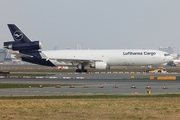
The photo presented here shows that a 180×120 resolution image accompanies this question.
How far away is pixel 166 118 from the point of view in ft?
65.1

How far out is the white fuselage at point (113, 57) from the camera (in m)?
77.2

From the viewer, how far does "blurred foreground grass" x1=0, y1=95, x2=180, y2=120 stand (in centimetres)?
2011

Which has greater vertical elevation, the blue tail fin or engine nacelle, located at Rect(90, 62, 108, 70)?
the blue tail fin

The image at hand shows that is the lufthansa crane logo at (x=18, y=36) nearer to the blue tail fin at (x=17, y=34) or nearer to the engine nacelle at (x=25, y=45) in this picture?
the blue tail fin at (x=17, y=34)

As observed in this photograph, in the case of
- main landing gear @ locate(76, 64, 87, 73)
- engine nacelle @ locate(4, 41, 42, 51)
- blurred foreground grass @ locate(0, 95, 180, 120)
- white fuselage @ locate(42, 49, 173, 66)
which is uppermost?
engine nacelle @ locate(4, 41, 42, 51)

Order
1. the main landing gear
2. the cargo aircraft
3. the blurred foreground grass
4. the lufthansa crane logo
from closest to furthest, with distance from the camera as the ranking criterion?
the blurred foreground grass, the lufthansa crane logo, the cargo aircraft, the main landing gear

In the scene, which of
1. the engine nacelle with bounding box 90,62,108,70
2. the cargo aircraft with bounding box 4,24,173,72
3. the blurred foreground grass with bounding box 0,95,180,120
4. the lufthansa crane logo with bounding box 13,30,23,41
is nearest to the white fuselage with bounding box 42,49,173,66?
the cargo aircraft with bounding box 4,24,173,72

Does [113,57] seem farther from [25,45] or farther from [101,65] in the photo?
[25,45]

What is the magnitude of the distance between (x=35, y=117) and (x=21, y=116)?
2.58 feet

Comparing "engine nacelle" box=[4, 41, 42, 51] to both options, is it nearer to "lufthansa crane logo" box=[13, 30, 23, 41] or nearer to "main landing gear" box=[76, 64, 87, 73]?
"lufthansa crane logo" box=[13, 30, 23, 41]

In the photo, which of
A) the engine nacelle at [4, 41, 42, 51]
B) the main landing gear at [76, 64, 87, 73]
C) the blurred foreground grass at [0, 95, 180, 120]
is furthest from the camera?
the main landing gear at [76, 64, 87, 73]

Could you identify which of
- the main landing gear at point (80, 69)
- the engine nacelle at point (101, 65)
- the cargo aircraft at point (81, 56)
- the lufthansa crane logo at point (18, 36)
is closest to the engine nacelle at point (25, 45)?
the cargo aircraft at point (81, 56)

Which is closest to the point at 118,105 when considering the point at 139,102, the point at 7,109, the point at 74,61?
the point at 139,102

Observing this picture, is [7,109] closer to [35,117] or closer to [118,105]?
[35,117]
